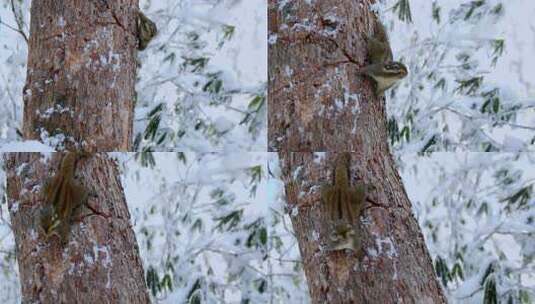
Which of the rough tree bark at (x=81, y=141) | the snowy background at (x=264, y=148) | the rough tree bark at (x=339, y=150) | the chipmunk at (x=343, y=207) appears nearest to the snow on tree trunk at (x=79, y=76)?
the rough tree bark at (x=81, y=141)

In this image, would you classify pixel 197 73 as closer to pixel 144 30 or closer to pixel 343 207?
pixel 144 30

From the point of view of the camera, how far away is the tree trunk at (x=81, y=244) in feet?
3.72

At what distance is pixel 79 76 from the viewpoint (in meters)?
1.23

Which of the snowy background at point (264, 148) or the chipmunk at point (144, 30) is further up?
the chipmunk at point (144, 30)

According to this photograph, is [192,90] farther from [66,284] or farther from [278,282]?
[66,284]

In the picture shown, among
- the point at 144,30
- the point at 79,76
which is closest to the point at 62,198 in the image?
the point at 79,76

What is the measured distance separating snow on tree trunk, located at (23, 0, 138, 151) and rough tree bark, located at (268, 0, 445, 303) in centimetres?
29

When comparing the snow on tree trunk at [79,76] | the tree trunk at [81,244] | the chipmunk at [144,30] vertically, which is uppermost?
the chipmunk at [144,30]

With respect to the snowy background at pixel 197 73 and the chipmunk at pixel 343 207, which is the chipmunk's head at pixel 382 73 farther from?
the snowy background at pixel 197 73

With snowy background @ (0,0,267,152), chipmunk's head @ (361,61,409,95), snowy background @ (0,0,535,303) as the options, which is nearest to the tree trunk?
snowy background @ (0,0,535,303)

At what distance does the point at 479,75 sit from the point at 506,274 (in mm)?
474

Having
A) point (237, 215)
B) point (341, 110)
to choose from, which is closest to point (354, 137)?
point (341, 110)

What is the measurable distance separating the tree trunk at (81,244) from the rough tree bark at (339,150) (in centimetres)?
30

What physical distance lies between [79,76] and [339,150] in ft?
1.54
